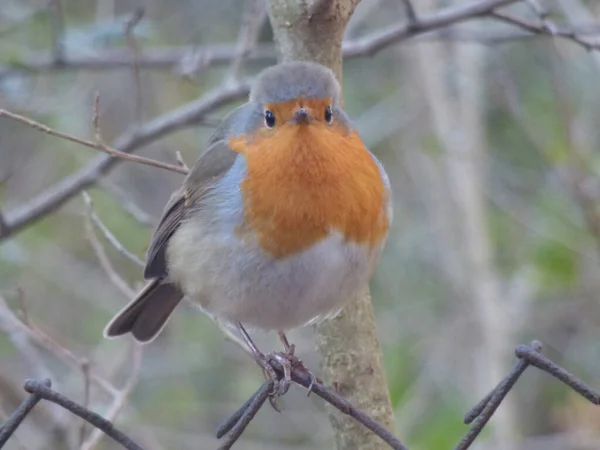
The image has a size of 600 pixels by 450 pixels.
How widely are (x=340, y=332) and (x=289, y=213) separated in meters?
0.33

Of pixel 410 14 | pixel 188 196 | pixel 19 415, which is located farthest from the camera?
pixel 410 14

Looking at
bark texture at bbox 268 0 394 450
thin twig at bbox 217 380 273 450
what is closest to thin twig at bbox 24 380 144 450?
thin twig at bbox 217 380 273 450

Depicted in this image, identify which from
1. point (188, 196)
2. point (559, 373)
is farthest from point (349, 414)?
point (188, 196)

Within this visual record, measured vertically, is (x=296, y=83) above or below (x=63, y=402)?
above

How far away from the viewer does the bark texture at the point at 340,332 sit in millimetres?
2125

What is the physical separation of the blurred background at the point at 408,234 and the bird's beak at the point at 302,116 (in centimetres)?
160

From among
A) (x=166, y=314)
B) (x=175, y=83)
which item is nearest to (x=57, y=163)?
(x=175, y=83)

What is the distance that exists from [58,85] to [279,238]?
→ 13.3ft

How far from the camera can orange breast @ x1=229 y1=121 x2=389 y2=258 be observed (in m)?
2.13

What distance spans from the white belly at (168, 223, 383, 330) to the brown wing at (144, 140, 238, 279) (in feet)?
0.60

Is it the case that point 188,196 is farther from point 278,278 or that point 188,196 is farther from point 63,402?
point 63,402

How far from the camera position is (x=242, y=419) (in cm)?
146

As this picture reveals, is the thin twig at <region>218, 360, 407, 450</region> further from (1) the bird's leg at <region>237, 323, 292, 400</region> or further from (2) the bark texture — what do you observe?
(2) the bark texture

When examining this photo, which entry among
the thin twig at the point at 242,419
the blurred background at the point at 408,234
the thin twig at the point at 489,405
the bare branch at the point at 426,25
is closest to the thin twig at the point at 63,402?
the thin twig at the point at 242,419
